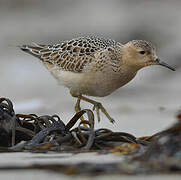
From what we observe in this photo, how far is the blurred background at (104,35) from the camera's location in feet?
25.6

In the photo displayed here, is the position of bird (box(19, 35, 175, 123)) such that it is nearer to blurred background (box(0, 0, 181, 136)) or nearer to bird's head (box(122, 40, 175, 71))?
bird's head (box(122, 40, 175, 71))

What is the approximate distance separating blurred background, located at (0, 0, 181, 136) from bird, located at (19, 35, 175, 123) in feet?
2.54

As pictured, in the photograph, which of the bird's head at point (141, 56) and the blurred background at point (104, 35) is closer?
the bird's head at point (141, 56)

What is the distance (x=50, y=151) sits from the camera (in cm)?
374

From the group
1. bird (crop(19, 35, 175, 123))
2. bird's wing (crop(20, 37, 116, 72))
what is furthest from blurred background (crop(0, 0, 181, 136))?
bird's wing (crop(20, 37, 116, 72))

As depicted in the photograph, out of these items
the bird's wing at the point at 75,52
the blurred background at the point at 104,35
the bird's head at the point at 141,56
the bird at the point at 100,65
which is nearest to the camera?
the bird at the point at 100,65

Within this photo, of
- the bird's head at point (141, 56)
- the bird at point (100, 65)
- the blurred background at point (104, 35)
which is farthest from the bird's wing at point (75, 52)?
the blurred background at point (104, 35)

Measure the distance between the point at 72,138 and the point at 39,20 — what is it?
1262 centimetres

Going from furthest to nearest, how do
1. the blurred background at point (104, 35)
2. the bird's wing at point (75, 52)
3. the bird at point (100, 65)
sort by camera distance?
the blurred background at point (104, 35) → the bird's wing at point (75, 52) → the bird at point (100, 65)

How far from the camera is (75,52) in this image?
6406mm

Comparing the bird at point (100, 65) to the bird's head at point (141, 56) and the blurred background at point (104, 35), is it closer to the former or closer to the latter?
the bird's head at point (141, 56)

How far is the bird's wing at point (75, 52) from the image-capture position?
6.16 metres

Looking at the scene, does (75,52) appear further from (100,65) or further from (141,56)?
(141,56)

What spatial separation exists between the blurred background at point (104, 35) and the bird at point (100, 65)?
30.5 inches
